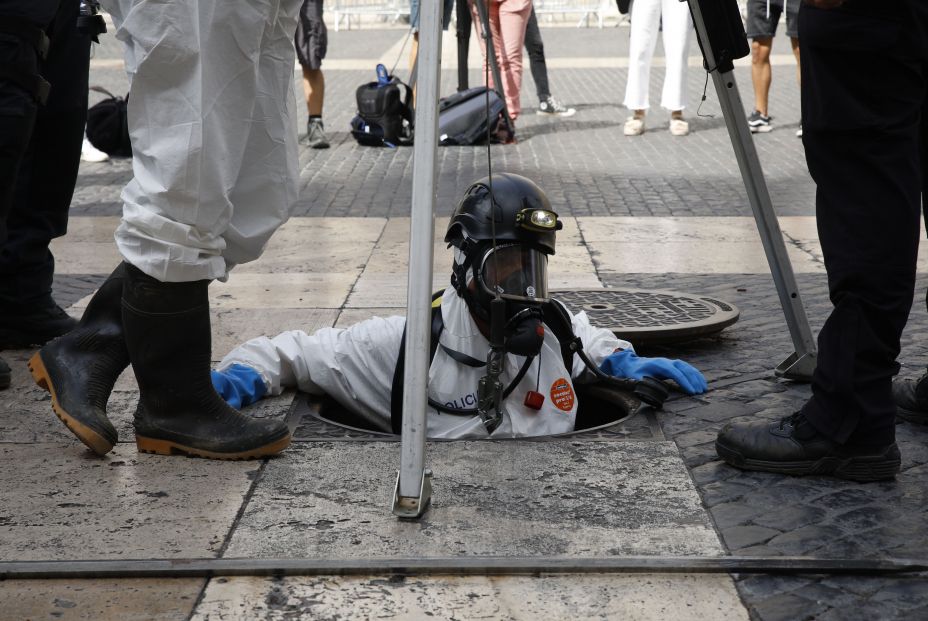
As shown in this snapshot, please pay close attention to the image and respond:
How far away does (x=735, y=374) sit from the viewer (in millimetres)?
3891

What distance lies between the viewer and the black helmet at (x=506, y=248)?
3469mm

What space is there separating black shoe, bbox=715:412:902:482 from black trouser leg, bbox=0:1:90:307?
2483 millimetres

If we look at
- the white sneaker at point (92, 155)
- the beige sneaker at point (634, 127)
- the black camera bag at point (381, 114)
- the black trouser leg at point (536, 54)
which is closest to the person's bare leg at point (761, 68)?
the beige sneaker at point (634, 127)

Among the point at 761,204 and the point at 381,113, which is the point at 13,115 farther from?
the point at 381,113

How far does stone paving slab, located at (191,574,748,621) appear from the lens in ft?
7.07

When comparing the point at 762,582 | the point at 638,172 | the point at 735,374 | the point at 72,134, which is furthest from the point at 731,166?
the point at 762,582

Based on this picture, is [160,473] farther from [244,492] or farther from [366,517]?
[366,517]

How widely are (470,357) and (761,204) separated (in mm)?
999

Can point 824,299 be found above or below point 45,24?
below

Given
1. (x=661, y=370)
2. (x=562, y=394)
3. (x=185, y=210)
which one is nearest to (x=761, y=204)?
(x=661, y=370)

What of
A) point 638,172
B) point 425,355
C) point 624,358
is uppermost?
point 425,355

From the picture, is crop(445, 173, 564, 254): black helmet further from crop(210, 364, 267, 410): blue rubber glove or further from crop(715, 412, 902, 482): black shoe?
crop(715, 412, 902, 482): black shoe

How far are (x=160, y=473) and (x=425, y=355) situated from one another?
32.6 inches

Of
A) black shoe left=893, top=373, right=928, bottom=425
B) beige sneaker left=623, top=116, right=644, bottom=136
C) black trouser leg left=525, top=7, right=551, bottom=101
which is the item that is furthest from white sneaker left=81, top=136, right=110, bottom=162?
black shoe left=893, top=373, right=928, bottom=425
